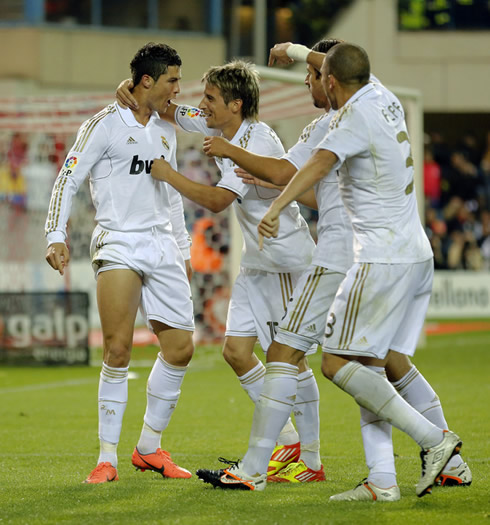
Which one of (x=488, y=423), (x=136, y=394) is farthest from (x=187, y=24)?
(x=488, y=423)

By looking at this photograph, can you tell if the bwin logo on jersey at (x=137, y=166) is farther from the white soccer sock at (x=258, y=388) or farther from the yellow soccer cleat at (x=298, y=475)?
the yellow soccer cleat at (x=298, y=475)

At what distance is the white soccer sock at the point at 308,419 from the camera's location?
18.3 feet

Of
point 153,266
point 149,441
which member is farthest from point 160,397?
point 153,266

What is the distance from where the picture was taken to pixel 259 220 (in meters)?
5.72

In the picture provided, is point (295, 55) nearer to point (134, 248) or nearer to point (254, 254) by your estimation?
point (254, 254)

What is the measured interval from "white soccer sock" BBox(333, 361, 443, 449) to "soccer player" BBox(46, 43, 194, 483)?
1.30m

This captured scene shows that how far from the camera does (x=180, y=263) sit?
583cm

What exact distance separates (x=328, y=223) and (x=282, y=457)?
1.30 m

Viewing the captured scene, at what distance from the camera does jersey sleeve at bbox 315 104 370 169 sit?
4.60 metres

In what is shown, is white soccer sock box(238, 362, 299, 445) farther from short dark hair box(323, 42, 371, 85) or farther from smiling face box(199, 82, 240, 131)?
short dark hair box(323, 42, 371, 85)

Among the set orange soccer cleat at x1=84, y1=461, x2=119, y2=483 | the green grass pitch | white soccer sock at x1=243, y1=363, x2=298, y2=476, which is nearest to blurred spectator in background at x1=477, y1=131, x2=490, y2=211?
the green grass pitch

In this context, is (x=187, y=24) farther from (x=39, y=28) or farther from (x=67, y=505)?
(x=67, y=505)

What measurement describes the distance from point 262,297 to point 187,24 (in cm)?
2176

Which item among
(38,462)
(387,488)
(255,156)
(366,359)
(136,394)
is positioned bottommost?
(136,394)
